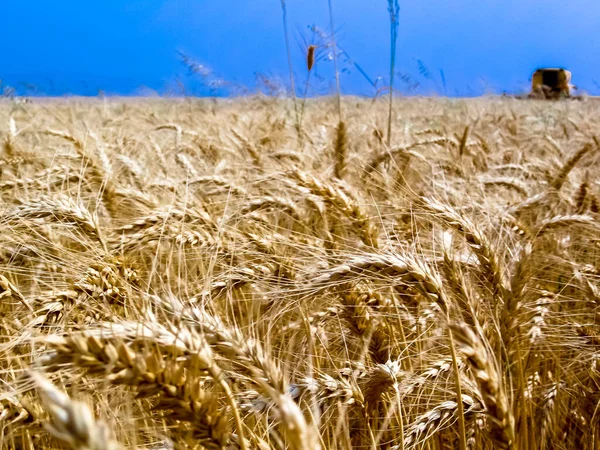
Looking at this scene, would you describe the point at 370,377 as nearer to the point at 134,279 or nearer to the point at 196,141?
the point at 134,279

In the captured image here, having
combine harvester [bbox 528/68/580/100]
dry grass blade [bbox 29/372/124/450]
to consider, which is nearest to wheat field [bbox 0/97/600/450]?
dry grass blade [bbox 29/372/124/450]

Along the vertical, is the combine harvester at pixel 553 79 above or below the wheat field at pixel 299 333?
above

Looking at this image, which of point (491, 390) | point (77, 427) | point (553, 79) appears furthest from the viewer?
point (553, 79)

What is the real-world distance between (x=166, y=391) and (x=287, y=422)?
0.26 metres

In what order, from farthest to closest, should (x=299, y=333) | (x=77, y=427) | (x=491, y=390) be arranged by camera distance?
1. (x=299, y=333)
2. (x=491, y=390)
3. (x=77, y=427)

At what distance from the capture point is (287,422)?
56 cm

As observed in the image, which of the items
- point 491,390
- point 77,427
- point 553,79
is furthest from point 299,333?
point 553,79

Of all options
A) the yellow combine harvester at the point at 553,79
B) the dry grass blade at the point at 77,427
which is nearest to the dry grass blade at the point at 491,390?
the dry grass blade at the point at 77,427

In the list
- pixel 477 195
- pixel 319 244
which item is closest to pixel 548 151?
pixel 477 195

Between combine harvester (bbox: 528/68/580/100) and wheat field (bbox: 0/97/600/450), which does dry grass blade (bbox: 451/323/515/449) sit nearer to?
wheat field (bbox: 0/97/600/450)

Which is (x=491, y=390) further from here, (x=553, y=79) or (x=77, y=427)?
(x=553, y=79)

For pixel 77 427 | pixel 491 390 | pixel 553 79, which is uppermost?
pixel 553 79

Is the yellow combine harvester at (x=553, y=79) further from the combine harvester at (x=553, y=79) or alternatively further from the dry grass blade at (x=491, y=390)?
the dry grass blade at (x=491, y=390)

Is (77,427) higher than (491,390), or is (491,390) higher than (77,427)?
(77,427)
